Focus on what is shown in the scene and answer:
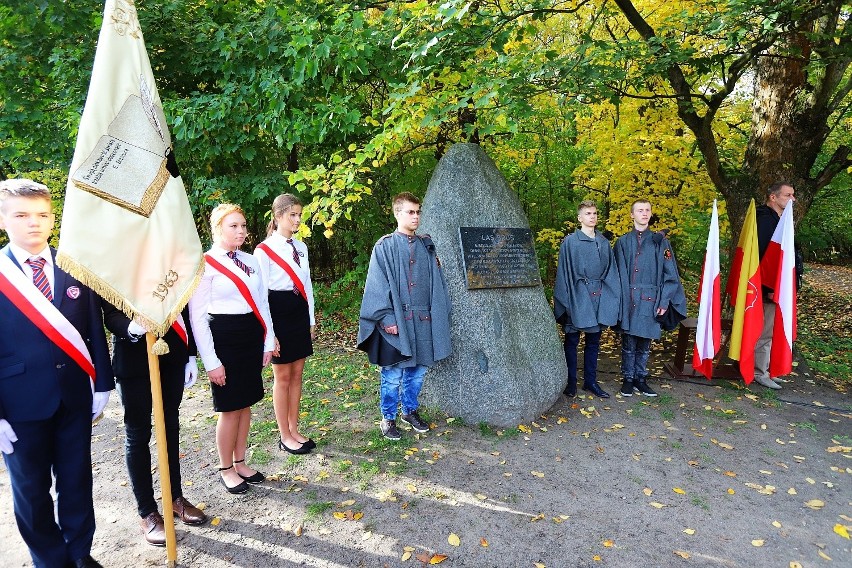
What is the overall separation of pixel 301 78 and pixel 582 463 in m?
4.70

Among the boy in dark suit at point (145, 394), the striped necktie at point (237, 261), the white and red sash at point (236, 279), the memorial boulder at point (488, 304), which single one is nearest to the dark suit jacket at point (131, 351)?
the boy in dark suit at point (145, 394)

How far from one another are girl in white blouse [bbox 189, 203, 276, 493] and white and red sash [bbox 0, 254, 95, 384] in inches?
25.2

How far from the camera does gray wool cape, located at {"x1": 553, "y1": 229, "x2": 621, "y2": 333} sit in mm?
4977

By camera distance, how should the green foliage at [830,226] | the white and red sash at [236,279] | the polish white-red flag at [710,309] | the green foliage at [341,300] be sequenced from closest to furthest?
the white and red sash at [236,279], the polish white-red flag at [710,309], the green foliage at [341,300], the green foliage at [830,226]

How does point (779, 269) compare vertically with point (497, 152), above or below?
below

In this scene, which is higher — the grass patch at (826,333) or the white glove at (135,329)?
the white glove at (135,329)

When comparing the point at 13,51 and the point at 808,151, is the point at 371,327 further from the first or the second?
the point at 13,51

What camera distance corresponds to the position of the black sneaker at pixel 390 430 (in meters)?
4.18

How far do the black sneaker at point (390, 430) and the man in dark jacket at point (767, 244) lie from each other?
4056mm

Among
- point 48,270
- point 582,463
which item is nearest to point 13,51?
point 48,270

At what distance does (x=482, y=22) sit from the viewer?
14.6ft

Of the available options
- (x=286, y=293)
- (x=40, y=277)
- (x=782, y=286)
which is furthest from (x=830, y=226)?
(x=40, y=277)

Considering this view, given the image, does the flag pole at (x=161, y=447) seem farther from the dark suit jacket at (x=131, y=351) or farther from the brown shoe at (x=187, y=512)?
Result: the brown shoe at (x=187, y=512)

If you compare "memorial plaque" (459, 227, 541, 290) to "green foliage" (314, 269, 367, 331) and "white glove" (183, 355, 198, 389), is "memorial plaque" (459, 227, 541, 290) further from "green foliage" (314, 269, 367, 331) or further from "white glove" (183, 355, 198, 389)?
"green foliage" (314, 269, 367, 331)
